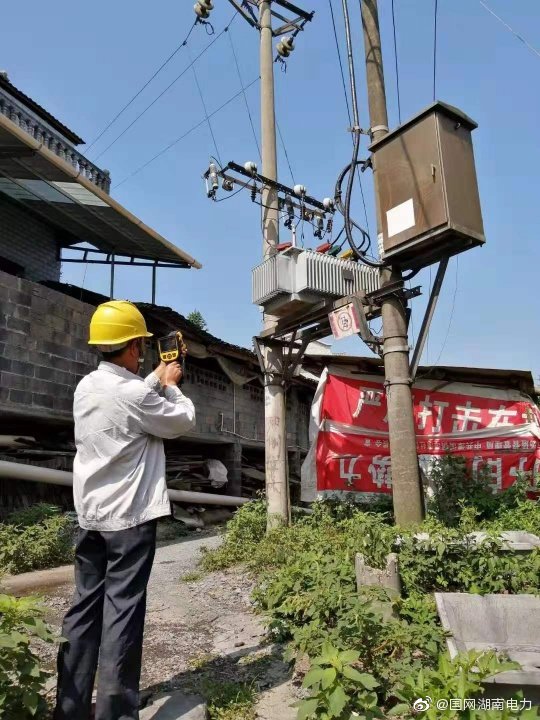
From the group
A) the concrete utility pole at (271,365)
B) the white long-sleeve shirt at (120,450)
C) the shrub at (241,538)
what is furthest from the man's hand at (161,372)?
the concrete utility pole at (271,365)

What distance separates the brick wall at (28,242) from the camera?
11375 mm

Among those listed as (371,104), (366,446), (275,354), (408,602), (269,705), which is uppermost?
(371,104)

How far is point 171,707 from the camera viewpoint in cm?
278

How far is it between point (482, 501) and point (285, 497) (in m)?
2.65

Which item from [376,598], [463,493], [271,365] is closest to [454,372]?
[463,493]

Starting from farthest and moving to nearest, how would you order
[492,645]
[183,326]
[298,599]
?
[183,326] → [298,599] → [492,645]

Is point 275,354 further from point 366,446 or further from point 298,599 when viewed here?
point 298,599

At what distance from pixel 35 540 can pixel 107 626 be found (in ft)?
16.9

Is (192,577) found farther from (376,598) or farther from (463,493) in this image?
(463,493)

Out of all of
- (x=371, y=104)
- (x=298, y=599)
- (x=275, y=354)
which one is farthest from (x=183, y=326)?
(x=298, y=599)

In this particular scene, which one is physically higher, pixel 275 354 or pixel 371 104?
pixel 371 104

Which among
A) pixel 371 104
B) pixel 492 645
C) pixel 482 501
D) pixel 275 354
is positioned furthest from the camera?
pixel 275 354

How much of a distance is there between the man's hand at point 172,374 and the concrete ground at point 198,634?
4.25 feet

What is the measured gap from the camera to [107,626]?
2420 mm
